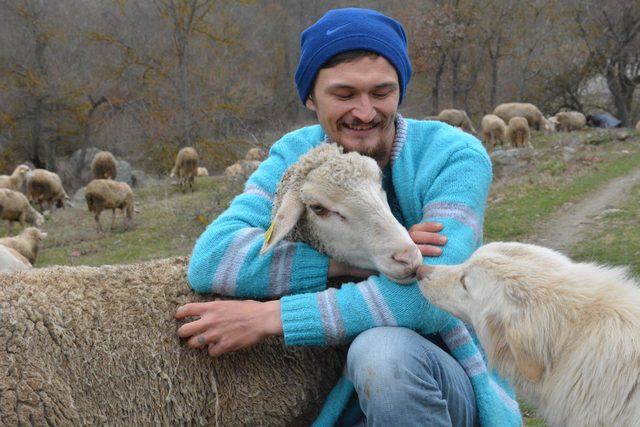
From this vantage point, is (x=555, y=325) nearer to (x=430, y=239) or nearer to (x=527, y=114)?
(x=430, y=239)

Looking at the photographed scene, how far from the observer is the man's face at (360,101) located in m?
2.69

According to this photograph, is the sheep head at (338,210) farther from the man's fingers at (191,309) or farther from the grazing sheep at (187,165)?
the grazing sheep at (187,165)

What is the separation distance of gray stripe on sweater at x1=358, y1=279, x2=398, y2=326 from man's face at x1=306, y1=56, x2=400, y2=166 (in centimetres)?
76

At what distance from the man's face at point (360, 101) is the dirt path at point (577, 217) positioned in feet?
19.9

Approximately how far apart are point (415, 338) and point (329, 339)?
0.32 meters

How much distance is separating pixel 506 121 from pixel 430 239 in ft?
81.8

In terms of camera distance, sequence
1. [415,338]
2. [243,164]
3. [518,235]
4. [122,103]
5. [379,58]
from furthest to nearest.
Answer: [122,103], [243,164], [518,235], [379,58], [415,338]

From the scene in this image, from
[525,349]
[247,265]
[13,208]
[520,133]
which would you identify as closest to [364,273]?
[247,265]

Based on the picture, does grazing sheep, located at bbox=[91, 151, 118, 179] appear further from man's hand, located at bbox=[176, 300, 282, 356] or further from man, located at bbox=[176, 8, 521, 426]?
man's hand, located at bbox=[176, 300, 282, 356]

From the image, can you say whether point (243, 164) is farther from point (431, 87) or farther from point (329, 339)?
point (431, 87)

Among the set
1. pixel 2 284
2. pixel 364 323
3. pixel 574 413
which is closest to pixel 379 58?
pixel 364 323

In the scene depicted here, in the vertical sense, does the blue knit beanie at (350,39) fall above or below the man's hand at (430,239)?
above

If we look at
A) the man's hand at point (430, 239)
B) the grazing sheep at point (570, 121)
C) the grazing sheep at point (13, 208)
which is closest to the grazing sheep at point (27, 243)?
the grazing sheep at point (13, 208)

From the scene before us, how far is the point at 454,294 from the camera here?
2455 millimetres
